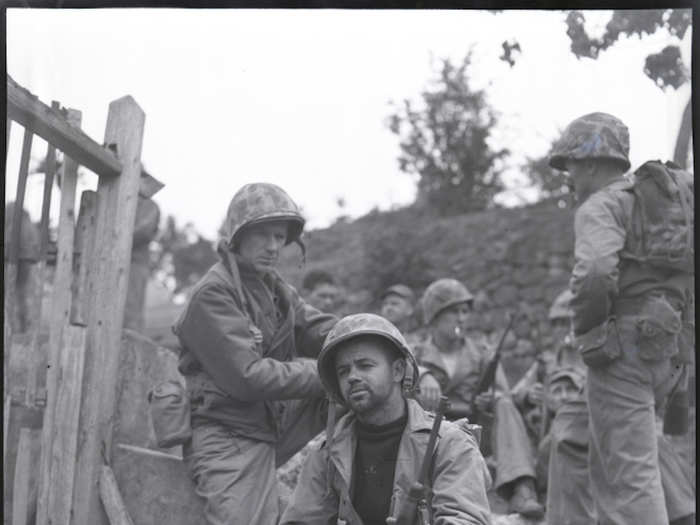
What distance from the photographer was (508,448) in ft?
25.2

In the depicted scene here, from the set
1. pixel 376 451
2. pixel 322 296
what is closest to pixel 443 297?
pixel 322 296

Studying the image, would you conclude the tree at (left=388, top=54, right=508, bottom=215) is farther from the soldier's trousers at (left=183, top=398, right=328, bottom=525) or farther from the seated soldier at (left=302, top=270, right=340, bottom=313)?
the soldier's trousers at (left=183, top=398, right=328, bottom=525)

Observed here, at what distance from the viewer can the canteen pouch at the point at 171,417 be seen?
5367 mm

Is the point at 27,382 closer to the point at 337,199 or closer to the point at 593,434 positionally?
the point at 593,434

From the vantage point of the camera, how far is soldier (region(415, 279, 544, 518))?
7508mm

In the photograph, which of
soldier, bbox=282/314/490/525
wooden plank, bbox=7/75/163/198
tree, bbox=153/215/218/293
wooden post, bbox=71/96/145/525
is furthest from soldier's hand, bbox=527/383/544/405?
tree, bbox=153/215/218/293

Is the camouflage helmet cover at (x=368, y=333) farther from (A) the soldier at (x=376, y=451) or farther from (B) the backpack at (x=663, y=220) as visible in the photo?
(B) the backpack at (x=663, y=220)

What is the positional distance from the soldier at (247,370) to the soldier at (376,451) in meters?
0.57

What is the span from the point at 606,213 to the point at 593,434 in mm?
1257

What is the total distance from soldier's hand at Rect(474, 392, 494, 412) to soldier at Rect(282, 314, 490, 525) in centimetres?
312

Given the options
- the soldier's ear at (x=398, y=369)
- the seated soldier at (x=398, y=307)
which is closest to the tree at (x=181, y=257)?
the seated soldier at (x=398, y=307)

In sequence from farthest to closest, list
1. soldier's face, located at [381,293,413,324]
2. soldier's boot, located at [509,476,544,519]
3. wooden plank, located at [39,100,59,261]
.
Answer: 1. soldier's face, located at [381,293,413,324]
2. soldier's boot, located at [509,476,544,519]
3. wooden plank, located at [39,100,59,261]

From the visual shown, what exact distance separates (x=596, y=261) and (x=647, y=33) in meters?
1.65

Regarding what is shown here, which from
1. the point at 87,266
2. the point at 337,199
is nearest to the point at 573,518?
the point at 87,266
